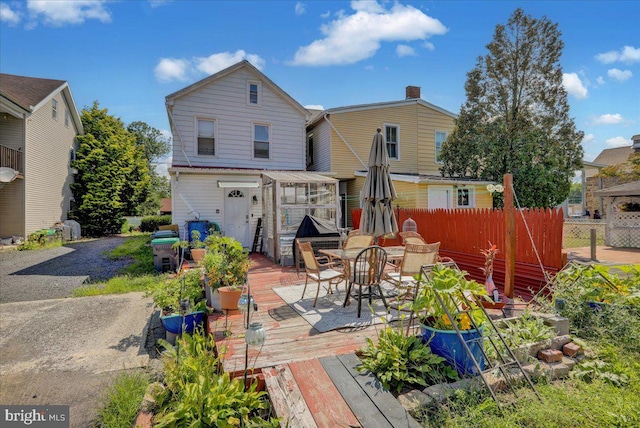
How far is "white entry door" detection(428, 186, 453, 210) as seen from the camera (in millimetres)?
12094

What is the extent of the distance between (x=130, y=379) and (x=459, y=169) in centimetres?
1371

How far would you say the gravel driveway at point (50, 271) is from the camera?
814 centimetres

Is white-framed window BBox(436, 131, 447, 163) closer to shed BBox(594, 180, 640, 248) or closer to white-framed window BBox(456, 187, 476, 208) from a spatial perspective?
white-framed window BBox(456, 187, 476, 208)

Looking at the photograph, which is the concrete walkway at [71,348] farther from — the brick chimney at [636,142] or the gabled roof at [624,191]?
the gabled roof at [624,191]

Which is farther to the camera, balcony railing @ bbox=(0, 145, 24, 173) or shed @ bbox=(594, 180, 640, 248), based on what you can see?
balcony railing @ bbox=(0, 145, 24, 173)

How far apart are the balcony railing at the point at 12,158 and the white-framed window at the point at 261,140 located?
34.1ft

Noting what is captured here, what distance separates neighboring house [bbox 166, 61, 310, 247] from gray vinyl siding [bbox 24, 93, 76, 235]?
8108 millimetres

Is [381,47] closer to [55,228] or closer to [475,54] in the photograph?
[475,54]

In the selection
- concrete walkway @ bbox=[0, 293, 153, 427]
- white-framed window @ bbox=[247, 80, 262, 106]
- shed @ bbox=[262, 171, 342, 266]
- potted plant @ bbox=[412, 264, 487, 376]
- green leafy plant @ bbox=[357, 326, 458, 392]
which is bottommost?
concrete walkway @ bbox=[0, 293, 153, 427]

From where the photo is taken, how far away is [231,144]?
12.9 meters

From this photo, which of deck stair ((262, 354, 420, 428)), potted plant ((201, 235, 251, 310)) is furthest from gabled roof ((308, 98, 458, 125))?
deck stair ((262, 354, 420, 428))

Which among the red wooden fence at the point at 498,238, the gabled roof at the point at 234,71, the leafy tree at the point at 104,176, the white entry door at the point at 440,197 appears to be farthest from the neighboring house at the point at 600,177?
the leafy tree at the point at 104,176

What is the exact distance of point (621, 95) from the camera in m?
10.3

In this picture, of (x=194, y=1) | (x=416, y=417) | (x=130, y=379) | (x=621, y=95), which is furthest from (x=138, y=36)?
(x=621, y=95)
